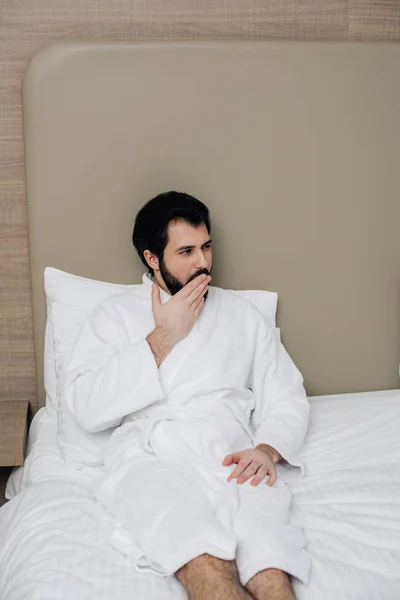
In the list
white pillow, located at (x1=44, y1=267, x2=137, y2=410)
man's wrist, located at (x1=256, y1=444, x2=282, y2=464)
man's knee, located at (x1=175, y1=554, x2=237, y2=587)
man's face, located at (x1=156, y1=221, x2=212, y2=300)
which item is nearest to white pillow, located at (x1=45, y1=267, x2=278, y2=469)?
white pillow, located at (x1=44, y1=267, x2=137, y2=410)

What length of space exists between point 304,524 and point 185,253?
0.78m

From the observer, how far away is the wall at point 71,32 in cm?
218

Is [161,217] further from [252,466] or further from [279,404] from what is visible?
[252,466]

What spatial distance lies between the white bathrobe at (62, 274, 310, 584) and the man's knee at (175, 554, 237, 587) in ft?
0.04

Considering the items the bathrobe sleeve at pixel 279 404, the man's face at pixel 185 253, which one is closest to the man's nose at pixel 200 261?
the man's face at pixel 185 253

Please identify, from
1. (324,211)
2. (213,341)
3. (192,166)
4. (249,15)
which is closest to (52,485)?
(213,341)

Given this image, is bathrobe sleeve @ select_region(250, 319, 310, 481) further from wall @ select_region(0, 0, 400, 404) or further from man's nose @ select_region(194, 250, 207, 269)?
wall @ select_region(0, 0, 400, 404)

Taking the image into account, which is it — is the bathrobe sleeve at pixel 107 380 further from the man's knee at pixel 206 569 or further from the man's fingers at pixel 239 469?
the man's knee at pixel 206 569

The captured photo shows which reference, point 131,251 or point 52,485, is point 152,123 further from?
point 52,485

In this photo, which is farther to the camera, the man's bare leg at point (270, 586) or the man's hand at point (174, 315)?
the man's hand at point (174, 315)

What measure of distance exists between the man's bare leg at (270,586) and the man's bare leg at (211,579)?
24 millimetres

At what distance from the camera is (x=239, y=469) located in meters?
1.66

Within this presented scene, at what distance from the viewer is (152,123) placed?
7.14 feet

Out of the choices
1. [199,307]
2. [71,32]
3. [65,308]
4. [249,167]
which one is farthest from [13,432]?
[71,32]
